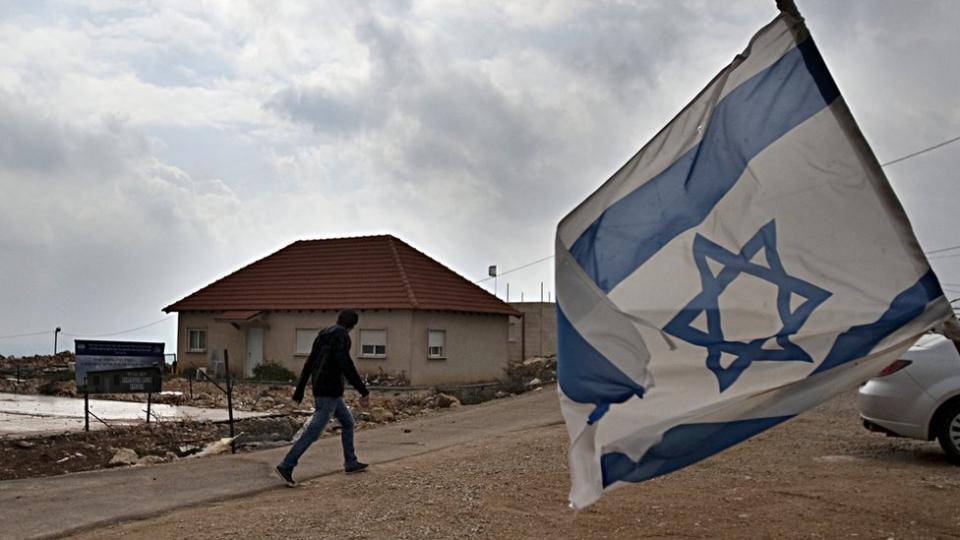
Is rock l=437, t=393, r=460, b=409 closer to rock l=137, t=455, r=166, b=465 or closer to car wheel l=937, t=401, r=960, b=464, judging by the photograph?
rock l=137, t=455, r=166, b=465

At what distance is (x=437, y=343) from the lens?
3522 cm

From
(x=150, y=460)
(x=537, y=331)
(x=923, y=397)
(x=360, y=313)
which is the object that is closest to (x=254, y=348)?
(x=360, y=313)

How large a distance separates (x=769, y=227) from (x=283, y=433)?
1309cm

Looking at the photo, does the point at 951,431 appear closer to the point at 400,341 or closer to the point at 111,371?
the point at 111,371

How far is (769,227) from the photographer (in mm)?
4887

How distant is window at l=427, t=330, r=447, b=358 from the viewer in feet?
114

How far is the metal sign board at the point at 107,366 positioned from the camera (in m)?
Result: 15.9

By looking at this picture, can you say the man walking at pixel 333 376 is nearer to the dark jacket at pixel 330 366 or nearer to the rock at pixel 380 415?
the dark jacket at pixel 330 366

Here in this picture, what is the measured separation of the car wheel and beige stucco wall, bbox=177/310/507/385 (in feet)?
79.1

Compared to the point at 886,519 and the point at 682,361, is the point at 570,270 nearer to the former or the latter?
the point at 682,361

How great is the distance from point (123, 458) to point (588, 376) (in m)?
9.77

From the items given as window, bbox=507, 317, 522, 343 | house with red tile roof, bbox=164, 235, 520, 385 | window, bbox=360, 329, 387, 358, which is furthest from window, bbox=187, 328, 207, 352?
window, bbox=507, 317, 522, 343

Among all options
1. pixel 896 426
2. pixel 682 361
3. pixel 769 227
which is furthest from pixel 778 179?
pixel 896 426

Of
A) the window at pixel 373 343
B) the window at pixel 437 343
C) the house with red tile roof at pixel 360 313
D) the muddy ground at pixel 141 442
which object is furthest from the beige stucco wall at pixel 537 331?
the muddy ground at pixel 141 442
